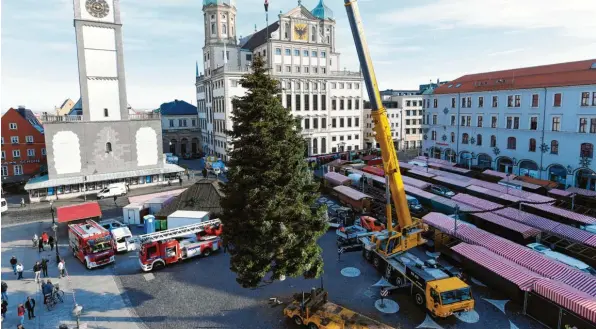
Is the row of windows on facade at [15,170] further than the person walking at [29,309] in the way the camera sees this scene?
Yes

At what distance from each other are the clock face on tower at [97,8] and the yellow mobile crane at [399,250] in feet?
120

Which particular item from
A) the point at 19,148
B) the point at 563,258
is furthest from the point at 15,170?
the point at 563,258

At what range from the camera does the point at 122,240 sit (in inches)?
1125

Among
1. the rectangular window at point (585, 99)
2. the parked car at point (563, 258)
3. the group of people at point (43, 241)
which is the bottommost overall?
the group of people at point (43, 241)

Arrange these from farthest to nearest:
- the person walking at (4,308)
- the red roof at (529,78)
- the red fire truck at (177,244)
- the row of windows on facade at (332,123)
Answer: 1. the row of windows on facade at (332,123)
2. the red roof at (529,78)
3. the red fire truck at (177,244)
4. the person walking at (4,308)

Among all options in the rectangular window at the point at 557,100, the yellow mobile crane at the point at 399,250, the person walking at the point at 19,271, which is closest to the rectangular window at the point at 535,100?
the rectangular window at the point at 557,100

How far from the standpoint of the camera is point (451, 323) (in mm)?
18359

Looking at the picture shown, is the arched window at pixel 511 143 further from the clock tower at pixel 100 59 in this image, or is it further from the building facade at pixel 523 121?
the clock tower at pixel 100 59

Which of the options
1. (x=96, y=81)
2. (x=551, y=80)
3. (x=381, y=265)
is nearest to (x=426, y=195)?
(x=381, y=265)

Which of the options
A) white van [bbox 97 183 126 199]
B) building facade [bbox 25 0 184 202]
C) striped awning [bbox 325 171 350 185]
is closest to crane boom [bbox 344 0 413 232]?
striped awning [bbox 325 171 350 185]

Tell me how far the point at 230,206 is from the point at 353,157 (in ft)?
178

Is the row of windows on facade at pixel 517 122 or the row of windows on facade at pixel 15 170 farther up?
the row of windows on facade at pixel 517 122

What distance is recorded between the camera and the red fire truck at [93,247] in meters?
25.3

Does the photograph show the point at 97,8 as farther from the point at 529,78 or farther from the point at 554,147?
the point at 554,147
